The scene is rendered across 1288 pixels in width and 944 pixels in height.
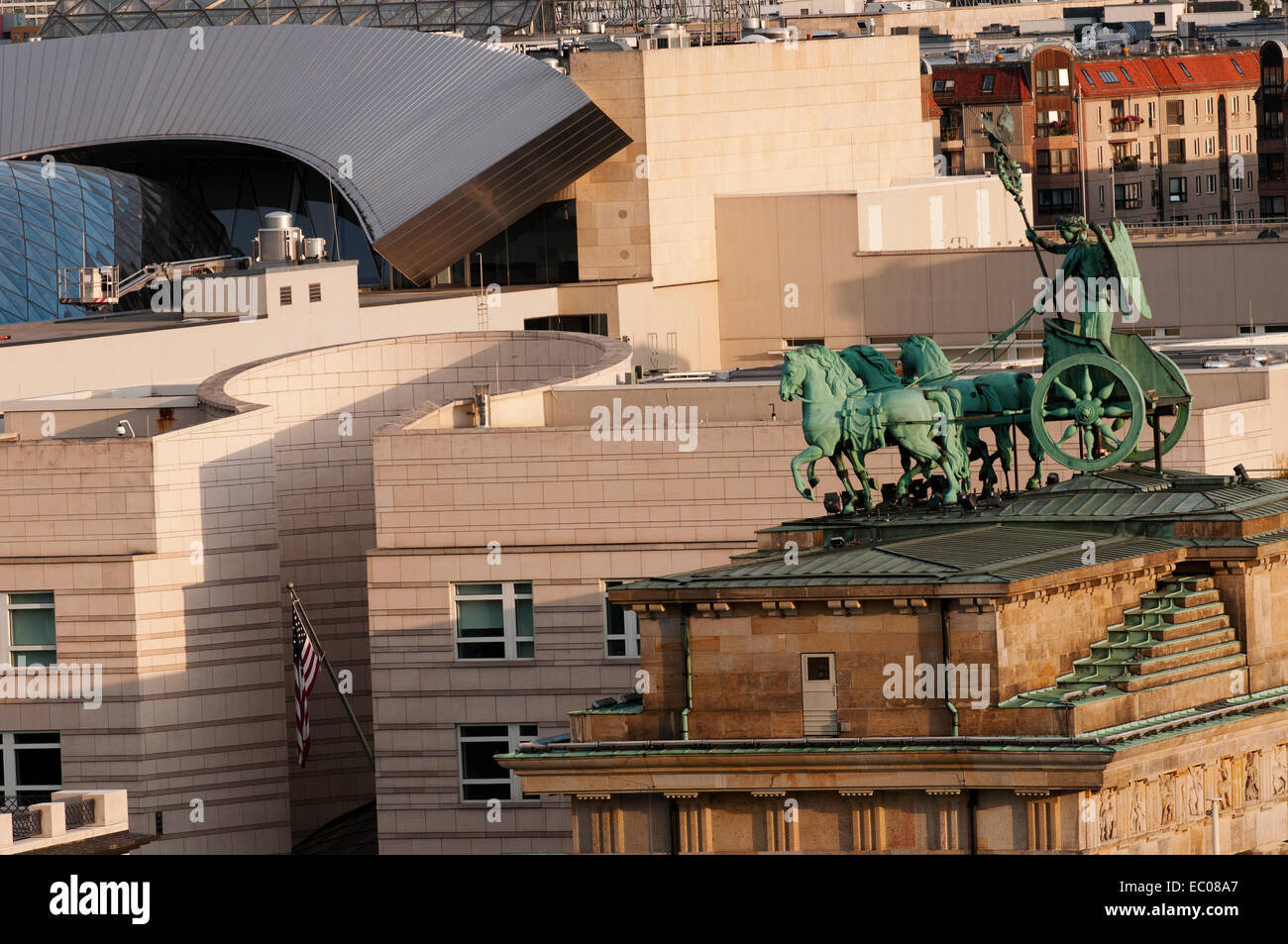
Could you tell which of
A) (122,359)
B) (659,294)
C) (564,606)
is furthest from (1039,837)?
(659,294)

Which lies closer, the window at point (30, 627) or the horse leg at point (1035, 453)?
the horse leg at point (1035, 453)

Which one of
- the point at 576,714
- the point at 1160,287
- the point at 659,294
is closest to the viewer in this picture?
the point at 576,714

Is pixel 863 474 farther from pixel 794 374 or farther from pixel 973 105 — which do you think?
pixel 973 105

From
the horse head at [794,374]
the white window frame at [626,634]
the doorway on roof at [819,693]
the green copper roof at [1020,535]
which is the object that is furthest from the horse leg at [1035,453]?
the white window frame at [626,634]

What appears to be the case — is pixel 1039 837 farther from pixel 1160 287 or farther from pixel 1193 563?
pixel 1160 287

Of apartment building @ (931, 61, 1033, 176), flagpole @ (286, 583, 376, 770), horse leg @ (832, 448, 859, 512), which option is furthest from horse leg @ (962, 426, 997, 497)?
apartment building @ (931, 61, 1033, 176)

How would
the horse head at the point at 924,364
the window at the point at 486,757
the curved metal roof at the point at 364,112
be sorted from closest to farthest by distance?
1. the horse head at the point at 924,364
2. the window at the point at 486,757
3. the curved metal roof at the point at 364,112

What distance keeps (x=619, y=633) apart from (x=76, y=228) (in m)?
54.0

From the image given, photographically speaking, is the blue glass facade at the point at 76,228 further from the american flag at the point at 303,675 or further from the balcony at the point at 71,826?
the balcony at the point at 71,826

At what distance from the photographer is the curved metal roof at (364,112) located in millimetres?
109875

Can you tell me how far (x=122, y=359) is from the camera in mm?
83000

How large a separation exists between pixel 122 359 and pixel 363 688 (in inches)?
812

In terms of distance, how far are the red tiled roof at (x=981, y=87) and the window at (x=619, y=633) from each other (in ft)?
471

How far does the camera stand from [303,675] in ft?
189
